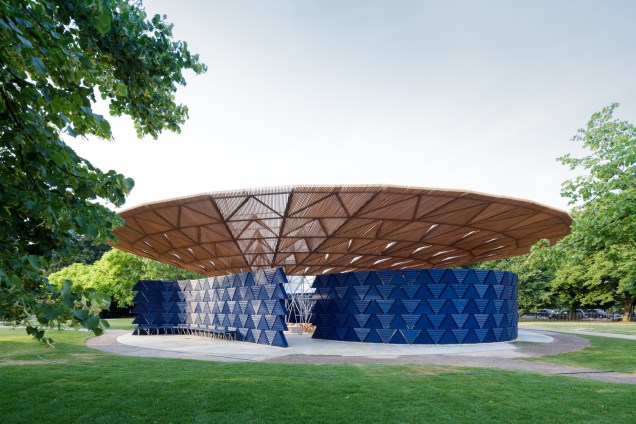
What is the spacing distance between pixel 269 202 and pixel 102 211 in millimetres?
16166

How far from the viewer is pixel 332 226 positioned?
2614 cm

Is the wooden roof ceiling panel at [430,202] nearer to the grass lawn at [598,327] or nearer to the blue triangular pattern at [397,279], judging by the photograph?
the blue triangular pattern at [397,279]

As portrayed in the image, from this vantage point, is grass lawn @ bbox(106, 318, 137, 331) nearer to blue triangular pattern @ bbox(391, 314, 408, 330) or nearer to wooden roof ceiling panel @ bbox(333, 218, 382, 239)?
wooden roof ceiling panel @ bbox(333, 218, 382, 239)

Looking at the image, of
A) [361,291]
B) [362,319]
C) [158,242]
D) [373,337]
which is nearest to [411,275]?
[361,291]

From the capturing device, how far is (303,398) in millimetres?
9414

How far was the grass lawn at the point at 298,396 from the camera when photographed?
8197 millimetres

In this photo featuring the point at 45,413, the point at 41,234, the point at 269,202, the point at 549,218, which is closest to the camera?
the point at 41,234

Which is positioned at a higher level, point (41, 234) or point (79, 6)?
point (79, 6)

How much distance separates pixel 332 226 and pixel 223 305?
9.46 meters

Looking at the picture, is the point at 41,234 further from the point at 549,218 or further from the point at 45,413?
the point at 549,218

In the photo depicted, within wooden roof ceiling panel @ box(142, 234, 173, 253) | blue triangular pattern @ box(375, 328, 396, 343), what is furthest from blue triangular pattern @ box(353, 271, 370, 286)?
wooden roof ceiling panel @ box(142, 234, 173, 253)

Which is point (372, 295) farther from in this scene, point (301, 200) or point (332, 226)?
point (301, 200)

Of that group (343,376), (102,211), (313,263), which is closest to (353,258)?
(313,263)

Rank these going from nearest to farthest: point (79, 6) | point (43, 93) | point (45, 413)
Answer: point (43, 93), point (79, 6), point (45, 413)
